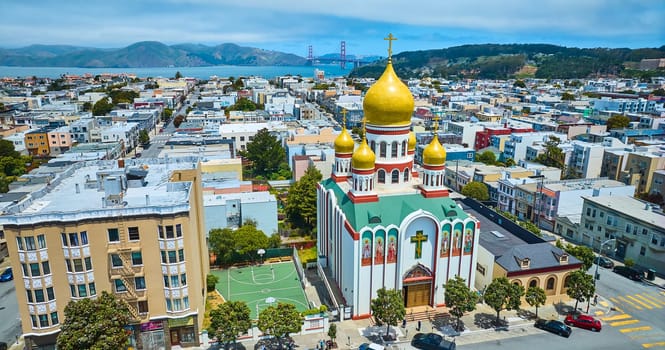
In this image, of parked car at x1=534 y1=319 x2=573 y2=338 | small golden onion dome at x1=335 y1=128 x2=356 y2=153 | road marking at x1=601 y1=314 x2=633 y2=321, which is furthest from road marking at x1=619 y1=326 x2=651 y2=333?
small golden onion dome at x1=335 y1=128 x2=356 y2=153

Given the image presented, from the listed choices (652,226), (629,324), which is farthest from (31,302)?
(652,226)

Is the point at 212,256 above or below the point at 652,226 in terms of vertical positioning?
below

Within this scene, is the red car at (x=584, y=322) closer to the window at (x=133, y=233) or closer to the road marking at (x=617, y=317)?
the road marking at (x=617, y=317)

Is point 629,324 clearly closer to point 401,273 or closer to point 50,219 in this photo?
point 401,273

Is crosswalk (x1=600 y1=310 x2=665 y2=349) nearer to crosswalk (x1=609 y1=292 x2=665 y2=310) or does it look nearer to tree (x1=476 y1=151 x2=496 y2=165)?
crosswalk (x1=609 y1=292 x2=665 y2=310)

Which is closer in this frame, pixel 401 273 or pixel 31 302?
pixel 31 302

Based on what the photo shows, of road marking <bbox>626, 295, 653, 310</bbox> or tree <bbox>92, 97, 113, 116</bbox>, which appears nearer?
road marking <bbox>626, 295, 653, 310</bbox>

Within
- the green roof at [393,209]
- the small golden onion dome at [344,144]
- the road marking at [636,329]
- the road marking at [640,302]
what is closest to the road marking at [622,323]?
the road marking at [636,329]
